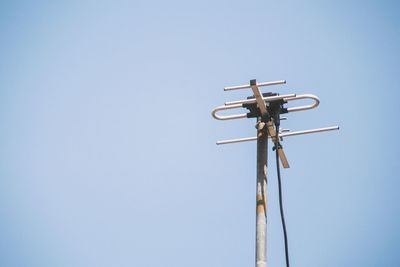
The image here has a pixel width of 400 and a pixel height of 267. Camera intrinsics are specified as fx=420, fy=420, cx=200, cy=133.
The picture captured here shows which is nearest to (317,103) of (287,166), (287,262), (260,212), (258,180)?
(287,166)

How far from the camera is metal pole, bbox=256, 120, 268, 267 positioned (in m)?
4.16

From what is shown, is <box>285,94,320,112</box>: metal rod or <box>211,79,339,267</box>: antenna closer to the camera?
<box>211,79,339,267</box>: antenna

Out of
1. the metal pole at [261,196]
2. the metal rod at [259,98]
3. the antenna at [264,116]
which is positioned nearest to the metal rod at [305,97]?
the antenna at [264,116]

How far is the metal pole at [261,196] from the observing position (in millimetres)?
4156

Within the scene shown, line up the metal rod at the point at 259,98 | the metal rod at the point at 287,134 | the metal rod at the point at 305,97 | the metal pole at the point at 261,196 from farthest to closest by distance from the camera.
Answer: the metal rod at the point at 287,134, the metal rod at the point at 305,97, the metal rod at the point at 259,98, the metal pole at the point at 261,196

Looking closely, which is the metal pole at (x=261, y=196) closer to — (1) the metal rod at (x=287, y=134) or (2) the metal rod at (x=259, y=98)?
(2) the metal rod at (x=259, y=98)

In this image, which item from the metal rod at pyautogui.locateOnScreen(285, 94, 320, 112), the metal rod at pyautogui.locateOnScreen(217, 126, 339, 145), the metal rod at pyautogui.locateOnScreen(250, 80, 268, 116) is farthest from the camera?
the metal rod at pyautogui.locateOnScreen(217, 126, 339, 145)

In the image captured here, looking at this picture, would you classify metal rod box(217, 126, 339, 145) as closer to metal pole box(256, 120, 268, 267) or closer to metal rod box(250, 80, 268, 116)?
metal pole box(256, 120, 268, 267)

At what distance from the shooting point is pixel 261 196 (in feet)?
14.9

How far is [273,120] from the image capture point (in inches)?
198

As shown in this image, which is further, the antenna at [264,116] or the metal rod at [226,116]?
the metal rod at [226,116]

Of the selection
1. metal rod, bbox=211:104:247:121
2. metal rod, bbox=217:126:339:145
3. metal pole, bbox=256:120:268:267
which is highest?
metal rod, bbox=211:104:247:121

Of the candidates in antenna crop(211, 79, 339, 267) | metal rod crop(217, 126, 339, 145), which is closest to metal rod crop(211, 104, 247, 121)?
antenna crop(211, 79, 339, 267)

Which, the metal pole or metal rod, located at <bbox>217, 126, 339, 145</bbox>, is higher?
metal rod, located at <bbox>217, 126, 339, 145</bbox>
